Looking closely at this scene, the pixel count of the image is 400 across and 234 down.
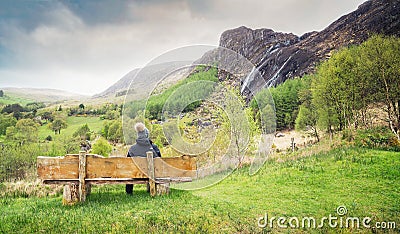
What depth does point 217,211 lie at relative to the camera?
735 centimetres

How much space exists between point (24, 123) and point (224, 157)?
6243cm

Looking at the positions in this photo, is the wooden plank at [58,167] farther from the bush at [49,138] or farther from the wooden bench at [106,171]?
the bush at [49,138]

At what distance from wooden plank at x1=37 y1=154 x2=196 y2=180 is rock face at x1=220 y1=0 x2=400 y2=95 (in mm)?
69515

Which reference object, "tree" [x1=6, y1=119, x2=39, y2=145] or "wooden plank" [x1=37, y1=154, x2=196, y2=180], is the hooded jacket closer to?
"wooden plank" [x1=37, y1=154, x2=196, y2=180]

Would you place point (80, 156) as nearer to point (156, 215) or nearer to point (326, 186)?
point (156, 215)

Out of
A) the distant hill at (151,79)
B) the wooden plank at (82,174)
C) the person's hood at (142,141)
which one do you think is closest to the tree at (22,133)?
the wooden plank at (82,174)

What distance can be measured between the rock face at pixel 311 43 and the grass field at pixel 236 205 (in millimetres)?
66689

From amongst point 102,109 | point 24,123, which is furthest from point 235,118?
point 102,109

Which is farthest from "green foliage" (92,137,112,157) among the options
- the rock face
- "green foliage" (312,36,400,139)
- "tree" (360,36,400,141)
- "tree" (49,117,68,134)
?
the rock face

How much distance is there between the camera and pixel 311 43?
4190 inches

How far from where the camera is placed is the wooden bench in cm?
Answer: 789

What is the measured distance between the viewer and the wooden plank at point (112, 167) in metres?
7.90

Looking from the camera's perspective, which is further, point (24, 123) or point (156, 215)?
point (24, 123)

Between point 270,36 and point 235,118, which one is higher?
point 270,36
